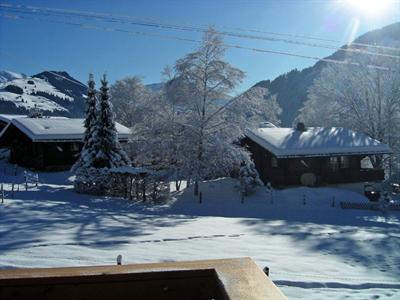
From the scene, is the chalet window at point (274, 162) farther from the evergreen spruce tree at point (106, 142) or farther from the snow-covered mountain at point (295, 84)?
the snow-covered mountain at point (295, 84)

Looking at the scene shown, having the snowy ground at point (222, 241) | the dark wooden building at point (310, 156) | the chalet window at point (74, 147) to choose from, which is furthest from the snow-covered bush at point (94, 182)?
the chalet window at point (74, 147)

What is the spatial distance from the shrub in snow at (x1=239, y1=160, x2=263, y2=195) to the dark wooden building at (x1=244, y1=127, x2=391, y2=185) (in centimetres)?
287

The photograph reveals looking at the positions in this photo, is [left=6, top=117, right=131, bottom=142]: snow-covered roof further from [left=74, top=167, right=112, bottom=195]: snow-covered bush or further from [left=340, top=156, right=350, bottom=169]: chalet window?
[left=340, top=156, right=350, bottom=169]: chalet window

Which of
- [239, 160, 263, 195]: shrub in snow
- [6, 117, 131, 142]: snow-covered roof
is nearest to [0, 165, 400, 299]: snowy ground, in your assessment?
[239, 160, 263, 195]: shrub in snow

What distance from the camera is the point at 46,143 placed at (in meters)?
35.4

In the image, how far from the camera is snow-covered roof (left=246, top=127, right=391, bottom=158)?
29156mm

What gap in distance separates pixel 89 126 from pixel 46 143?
667 cm

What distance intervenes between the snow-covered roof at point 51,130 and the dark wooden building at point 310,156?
14131 millimetres

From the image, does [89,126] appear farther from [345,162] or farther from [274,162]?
[345,162]

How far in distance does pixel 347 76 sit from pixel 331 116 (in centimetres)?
448

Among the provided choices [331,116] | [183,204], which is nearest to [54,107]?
[331,116]

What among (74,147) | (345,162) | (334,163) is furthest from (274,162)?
(74,147)

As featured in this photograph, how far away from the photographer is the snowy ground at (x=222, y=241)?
7910 millimetres

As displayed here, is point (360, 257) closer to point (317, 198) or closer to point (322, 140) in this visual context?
point (317, 198)
